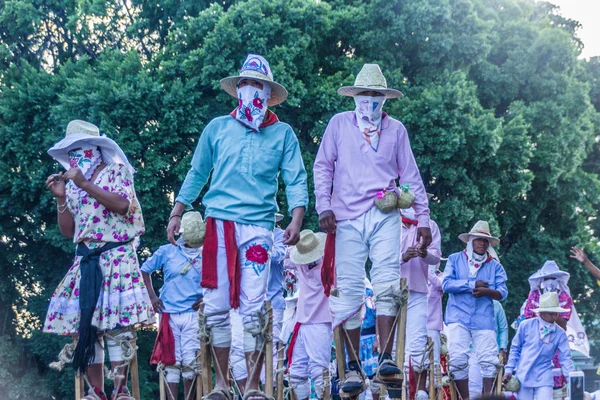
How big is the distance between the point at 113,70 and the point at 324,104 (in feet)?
15.3

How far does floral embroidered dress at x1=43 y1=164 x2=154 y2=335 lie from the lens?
28.1 ft

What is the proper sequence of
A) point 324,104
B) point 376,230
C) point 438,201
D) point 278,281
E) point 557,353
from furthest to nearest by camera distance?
point 438,201 < point 324,104 < point 557,353 < point 278,281 < point 376,230

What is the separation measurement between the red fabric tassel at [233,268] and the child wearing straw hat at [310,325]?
167 inches

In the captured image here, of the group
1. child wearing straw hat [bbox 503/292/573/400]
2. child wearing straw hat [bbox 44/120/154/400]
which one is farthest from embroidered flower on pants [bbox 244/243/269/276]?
child wearing straw hat [bbox 503/292/573/400]

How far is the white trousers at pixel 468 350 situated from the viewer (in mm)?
13148

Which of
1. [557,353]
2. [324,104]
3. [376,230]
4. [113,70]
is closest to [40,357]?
[113,70]

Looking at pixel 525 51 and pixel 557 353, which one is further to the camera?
pixel 525 51

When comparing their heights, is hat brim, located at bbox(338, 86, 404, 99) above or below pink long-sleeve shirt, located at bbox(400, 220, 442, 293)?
above

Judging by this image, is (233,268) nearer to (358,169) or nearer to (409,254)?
(358,169)

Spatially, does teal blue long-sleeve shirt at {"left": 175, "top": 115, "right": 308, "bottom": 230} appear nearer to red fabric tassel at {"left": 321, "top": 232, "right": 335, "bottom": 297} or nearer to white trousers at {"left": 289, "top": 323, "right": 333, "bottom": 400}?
red fabric tassel at {"left": 321, "top": 232, "right": 335, "bottom": 297}

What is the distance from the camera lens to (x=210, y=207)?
A: 8.30 metres

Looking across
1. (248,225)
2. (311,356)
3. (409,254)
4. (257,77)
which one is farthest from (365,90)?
(311,356)

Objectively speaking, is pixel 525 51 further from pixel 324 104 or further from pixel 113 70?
pixel 113 70

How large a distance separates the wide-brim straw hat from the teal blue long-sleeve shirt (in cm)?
87
